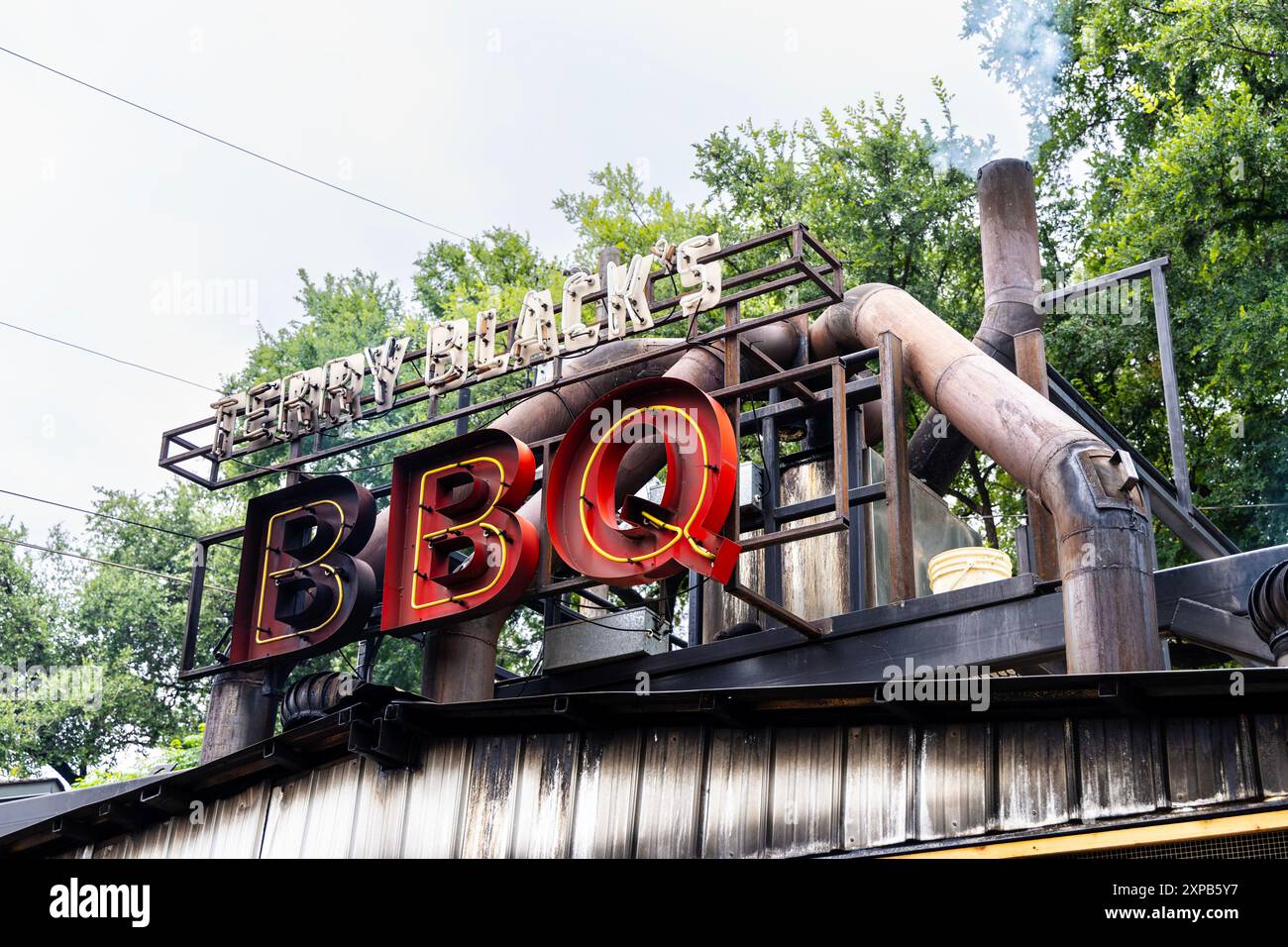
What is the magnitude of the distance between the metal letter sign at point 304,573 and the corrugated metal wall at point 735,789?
273cm

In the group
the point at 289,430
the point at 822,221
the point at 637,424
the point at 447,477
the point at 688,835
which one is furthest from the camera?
the point at 822,221

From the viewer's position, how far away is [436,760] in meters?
9.97

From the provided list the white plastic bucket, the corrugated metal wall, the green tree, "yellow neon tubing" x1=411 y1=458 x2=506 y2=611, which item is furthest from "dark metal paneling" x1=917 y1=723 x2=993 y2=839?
the green tree

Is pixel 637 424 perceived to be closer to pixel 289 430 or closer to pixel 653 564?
pixel 653 564

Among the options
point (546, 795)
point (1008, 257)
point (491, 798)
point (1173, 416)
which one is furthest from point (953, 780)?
point (1008, 257)

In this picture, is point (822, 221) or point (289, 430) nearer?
point (289, 430)

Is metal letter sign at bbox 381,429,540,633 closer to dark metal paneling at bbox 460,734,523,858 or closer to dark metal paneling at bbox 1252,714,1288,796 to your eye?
dark metal paneling at bbox 460,734,523,858

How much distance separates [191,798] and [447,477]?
12.1 ft

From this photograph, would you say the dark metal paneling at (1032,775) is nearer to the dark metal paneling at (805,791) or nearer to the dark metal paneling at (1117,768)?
the dark metal paneling at (1117,768)

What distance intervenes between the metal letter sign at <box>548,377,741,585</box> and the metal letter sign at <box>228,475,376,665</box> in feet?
8.92

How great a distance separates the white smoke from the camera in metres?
26.4

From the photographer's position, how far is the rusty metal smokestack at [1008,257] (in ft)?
44.5
